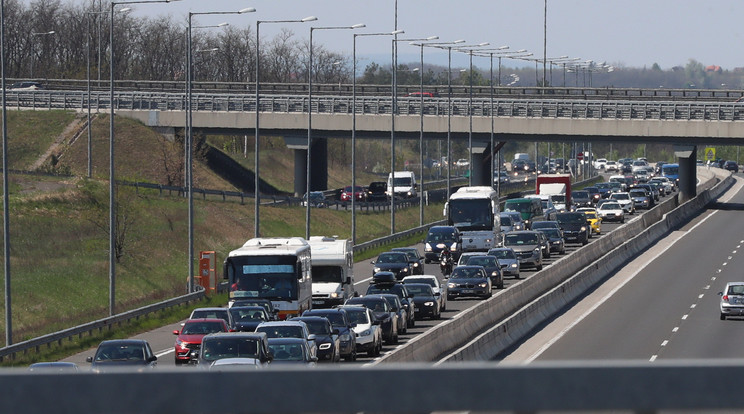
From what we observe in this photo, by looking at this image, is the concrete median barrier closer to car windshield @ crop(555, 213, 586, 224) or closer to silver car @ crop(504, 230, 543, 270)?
silver car @ crop(504, 230, 543, 270)

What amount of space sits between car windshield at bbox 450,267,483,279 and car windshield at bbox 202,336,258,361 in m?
24.0

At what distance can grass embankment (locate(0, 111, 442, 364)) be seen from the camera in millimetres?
56031

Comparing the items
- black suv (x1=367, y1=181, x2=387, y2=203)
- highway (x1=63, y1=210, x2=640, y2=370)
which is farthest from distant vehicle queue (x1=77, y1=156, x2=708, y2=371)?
black suv (x1=367, y1=181, x2=387, y2=203)

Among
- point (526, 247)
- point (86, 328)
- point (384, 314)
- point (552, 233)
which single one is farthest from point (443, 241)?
point (86, 328)

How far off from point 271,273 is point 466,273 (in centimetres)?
1366

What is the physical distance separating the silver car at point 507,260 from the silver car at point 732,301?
11.9m

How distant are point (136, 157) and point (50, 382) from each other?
101112 millimetres

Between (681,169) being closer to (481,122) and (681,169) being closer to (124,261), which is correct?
(481,122)

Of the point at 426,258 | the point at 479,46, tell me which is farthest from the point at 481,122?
the point at 426,258

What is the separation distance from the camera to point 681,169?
344ft

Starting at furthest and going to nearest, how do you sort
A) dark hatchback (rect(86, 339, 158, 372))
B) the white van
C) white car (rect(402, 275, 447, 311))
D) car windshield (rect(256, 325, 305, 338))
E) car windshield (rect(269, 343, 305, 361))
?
the white van < white car (rect(402, 275, 447, 311)) < car windshield (rect(256, 325, 305, 338)) < car windshield (rect(269, 343, 305, 361)) < dark hatchback (rect(86, 339, 158, 372))

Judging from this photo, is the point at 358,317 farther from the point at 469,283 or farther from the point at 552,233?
the point at 552,233

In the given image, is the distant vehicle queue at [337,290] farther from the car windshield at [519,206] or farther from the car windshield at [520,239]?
the car windshield at [519,206]

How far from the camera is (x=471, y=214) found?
67.1 metres
